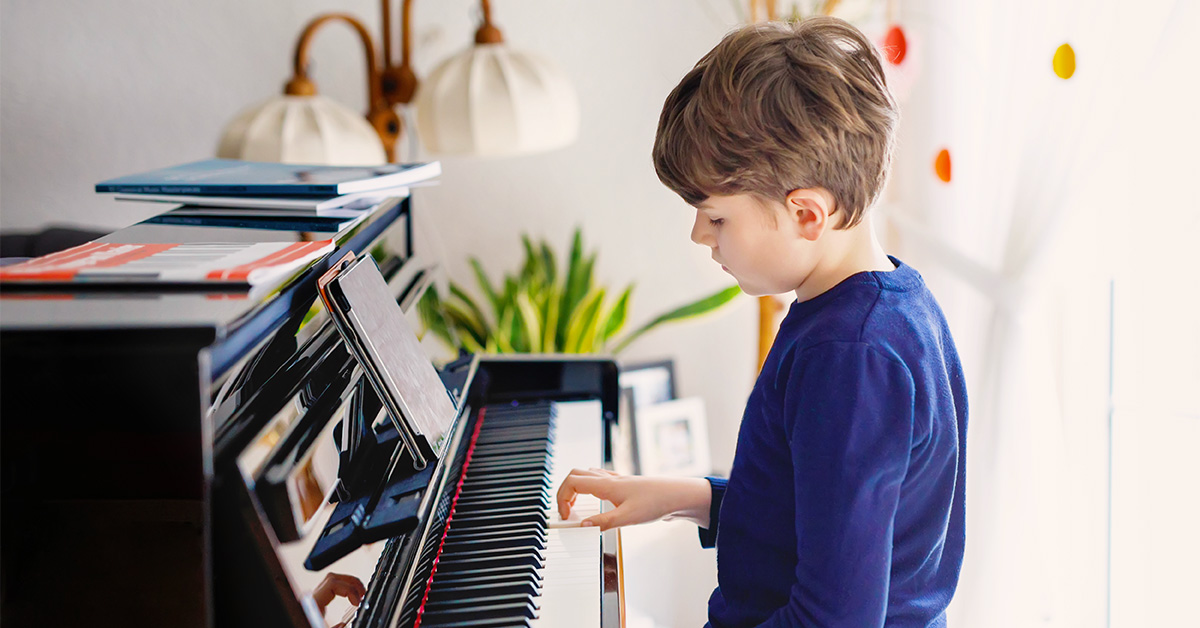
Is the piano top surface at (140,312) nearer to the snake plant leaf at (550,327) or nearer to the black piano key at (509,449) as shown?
the black piano key at (509,449)

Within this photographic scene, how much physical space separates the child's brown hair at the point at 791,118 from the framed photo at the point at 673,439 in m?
1.47

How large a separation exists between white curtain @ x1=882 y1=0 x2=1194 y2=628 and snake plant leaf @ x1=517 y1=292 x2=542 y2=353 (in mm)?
920

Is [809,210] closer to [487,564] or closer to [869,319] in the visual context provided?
[869,319]

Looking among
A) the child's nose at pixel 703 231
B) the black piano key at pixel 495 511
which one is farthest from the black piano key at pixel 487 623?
the child's nose at pixel 703 231

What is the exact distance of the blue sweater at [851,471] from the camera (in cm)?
80

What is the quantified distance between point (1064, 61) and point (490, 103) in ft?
3.65

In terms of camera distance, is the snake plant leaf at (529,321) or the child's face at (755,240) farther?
the snake plant leaf at (529,321)

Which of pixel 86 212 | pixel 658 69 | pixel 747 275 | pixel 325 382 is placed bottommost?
pixel 325 382

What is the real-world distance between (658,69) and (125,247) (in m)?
1.72

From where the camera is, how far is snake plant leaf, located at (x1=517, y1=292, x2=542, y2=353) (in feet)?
6.49

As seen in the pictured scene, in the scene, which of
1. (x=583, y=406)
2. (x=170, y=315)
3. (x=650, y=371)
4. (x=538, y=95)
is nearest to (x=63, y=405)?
(x=170, y=315)

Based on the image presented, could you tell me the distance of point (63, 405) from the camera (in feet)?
2.17

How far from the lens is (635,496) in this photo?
1081 millimetres

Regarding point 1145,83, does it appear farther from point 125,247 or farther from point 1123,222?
point 125,247
